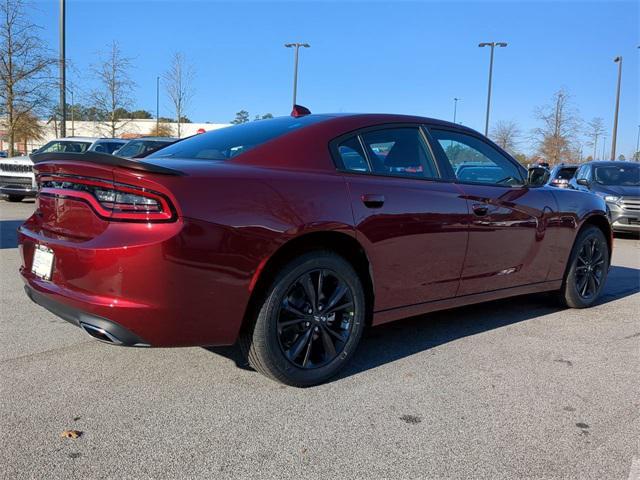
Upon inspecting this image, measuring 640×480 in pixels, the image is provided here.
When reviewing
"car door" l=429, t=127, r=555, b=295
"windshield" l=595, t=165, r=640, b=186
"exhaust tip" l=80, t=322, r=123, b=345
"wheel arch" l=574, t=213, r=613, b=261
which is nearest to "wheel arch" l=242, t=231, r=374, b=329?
"exhaust tip" l=80, t=322, r=123, b=345

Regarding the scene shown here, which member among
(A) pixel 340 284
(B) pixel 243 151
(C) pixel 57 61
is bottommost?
(A) pixel 340 284

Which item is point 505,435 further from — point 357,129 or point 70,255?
point 70,255

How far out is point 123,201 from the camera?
259 cm

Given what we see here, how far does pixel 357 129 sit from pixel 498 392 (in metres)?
1.79

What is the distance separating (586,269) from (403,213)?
272 cm

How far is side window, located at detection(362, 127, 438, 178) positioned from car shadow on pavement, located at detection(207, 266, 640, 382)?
122 cm

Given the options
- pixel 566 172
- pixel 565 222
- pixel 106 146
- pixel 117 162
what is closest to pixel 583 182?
pixel 566 172

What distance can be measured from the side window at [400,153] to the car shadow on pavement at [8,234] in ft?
19.1

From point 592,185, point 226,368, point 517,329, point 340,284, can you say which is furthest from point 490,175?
point 592,185

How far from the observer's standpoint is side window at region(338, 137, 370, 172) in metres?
3.32

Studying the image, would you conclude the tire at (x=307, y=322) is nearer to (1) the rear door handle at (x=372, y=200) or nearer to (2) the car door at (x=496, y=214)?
(1) the rear door handle at (x=372, y=200)

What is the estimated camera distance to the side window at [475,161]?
4.03 meters

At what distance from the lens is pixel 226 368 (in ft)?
11.0

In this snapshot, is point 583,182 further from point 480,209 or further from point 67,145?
point 67,145
